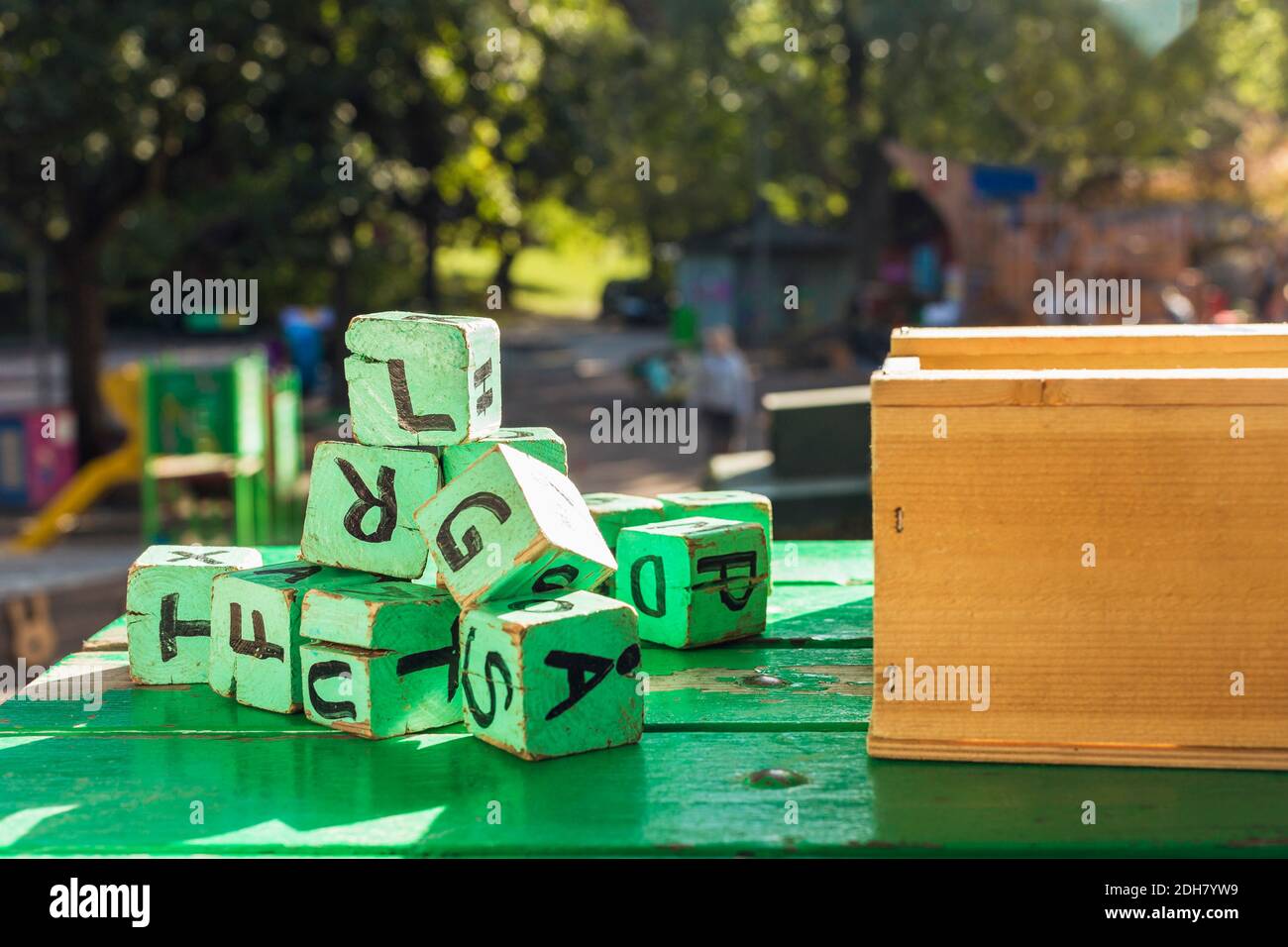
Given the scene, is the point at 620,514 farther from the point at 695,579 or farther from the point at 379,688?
the point at 379,688

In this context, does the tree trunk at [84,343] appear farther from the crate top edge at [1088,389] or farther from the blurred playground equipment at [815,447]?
the crate top edge at [1088,389]

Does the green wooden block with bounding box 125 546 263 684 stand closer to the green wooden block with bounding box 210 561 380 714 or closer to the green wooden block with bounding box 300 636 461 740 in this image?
the green wooden block with bounding box 210 561 380 714

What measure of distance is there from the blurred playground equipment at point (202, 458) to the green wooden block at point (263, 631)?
42.0ft

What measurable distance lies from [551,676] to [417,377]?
0.69 meters

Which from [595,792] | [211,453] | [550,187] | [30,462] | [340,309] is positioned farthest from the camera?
[340,309]

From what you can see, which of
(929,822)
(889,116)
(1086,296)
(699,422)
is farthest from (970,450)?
(889,116)

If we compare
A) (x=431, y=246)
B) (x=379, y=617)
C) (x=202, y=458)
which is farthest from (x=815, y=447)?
(x=431, y=246)

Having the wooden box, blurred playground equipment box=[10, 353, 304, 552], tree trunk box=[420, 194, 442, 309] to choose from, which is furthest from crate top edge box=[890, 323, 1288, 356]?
tree trunk box=[420, 194, 442, 309]

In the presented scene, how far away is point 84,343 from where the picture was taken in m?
19.6

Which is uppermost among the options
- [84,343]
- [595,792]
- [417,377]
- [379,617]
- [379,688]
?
[84,343]

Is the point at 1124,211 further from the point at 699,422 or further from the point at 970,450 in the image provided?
the point at 970,450

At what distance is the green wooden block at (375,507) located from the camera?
9.66 ft

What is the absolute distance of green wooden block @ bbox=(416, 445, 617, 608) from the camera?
106 inches

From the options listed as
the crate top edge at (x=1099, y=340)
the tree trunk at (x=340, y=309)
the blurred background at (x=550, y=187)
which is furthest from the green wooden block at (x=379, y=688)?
the tree trunk at (x=340, y=309)
